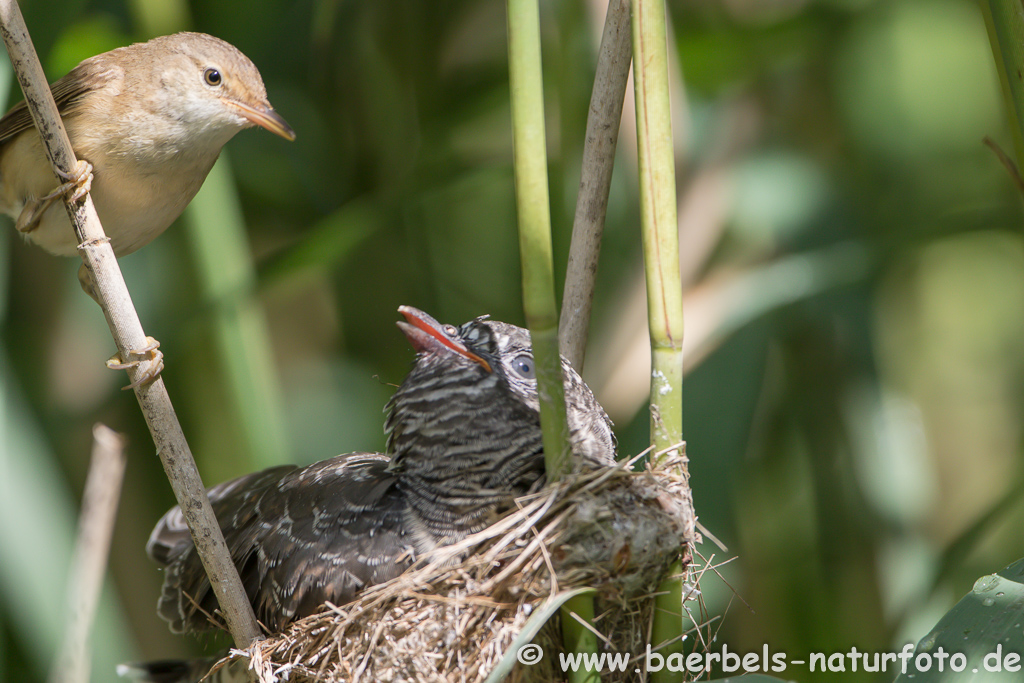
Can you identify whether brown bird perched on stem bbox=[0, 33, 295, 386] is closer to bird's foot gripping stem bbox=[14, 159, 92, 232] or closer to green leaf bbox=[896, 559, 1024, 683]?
bird's foot gripping stem bbox=[14, 159, 92, 232]

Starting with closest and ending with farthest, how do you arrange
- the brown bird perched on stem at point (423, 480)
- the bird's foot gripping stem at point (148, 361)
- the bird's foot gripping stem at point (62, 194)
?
the bird's foot gripping stem at point (148, 361) < the bird's foot gripping stem at point (62, 194) < the brown bird perched on stem at point (423, 480)

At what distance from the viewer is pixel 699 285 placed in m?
2.34

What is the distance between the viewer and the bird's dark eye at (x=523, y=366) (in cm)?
171

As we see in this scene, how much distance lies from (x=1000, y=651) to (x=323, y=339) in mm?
2322

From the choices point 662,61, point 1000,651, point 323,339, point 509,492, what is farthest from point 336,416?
point 1000,651

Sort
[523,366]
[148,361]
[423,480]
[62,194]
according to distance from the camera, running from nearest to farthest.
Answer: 1. [148,361]
2. [62,194]
3. [423,480]
4. [523,366]

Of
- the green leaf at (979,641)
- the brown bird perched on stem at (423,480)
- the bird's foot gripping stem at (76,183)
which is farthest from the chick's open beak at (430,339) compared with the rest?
the green leaf at (979,641)

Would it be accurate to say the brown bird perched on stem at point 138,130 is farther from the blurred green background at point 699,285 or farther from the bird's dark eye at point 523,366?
the bird's dark eye at point 523,366

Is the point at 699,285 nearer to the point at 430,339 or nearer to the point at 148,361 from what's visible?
the point at 430,339

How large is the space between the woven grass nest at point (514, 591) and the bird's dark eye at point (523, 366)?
1.20 ft

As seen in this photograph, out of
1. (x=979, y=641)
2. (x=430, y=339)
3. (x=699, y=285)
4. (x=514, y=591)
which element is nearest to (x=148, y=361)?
(x=430, y=339)

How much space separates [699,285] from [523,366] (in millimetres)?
816

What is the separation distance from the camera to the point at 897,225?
236 centimetres

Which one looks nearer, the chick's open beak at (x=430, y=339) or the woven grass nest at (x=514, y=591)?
the woven grass nest at (x=514, y=591)
